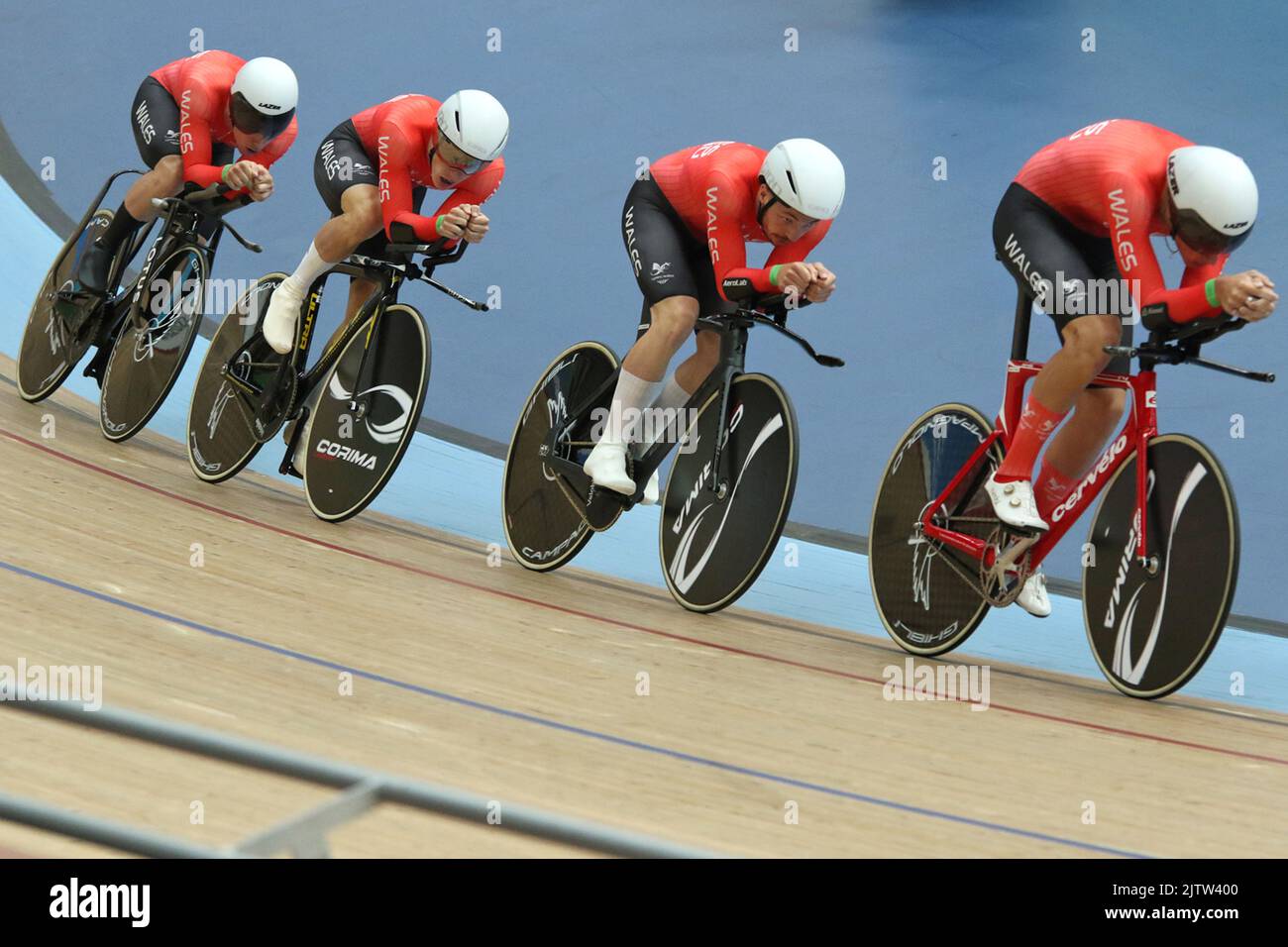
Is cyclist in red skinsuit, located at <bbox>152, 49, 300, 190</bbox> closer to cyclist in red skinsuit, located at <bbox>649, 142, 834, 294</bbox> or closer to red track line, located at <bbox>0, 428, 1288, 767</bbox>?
red track line, located at <bbox>0, 428, 1288, 767</bbox>

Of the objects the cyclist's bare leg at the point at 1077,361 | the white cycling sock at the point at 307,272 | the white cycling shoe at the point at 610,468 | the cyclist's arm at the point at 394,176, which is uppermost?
the cyclist's arm at the point at 394,176

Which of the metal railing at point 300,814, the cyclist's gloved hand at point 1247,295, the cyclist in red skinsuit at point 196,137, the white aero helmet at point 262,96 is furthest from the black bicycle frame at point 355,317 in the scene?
the metal railing at point 300,814

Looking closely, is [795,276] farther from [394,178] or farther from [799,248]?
[394,178]

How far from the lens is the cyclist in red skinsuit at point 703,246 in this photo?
11.1 ft

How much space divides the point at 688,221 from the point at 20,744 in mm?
2221

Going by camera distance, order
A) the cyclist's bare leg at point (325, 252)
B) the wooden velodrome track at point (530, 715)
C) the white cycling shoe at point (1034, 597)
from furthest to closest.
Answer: the cyclist's bare leg at point (325, 252), the white cycling shoe at point (1034, 597), the wooden velodrome track at point (530, 715)

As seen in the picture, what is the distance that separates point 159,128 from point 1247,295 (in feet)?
11.1

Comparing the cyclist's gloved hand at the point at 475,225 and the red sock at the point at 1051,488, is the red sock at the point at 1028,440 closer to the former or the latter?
the red sock at the point at 1051,488

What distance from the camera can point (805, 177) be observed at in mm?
3379

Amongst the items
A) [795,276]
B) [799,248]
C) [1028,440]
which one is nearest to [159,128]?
[799,248]

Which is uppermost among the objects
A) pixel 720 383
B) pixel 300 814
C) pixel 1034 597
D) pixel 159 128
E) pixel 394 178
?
pixel 159 128

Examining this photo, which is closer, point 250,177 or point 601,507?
point 601,507

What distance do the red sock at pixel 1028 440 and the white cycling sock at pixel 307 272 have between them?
2.00 m

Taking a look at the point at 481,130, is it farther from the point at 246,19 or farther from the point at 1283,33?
the point at 1283,33
